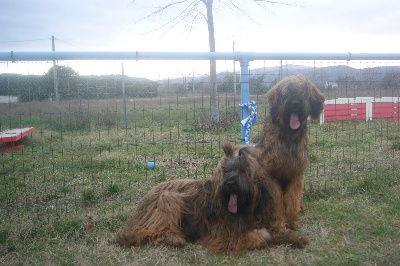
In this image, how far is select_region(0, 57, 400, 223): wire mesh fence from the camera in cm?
546

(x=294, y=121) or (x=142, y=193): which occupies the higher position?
(x=294, y=121)

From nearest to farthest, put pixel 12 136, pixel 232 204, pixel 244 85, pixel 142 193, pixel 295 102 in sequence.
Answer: pixel 232 204
pixel 295 102
pixel 244 85
pixel 142 193
pixel 12 136

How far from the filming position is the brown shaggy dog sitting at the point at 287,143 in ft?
15.0

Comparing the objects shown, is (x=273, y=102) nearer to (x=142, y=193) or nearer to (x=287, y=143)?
(x=287, y=143)

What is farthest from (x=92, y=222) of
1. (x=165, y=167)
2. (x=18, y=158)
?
(x=18, y=158)

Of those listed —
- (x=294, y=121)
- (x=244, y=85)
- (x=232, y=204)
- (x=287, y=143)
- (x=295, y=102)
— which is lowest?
(x=232, y=204)

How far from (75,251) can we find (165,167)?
3.35 metres

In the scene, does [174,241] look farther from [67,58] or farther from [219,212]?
[67,58]

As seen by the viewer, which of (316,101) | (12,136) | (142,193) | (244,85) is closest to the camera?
(316,101)

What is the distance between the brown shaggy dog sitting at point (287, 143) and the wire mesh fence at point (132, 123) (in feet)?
2.52

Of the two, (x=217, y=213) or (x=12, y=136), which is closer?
(x=217, y=213)

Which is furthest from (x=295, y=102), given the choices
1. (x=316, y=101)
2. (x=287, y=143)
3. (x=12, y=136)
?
(x=12, y=136)

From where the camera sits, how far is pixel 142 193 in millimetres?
6348

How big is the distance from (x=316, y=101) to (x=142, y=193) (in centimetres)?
307
